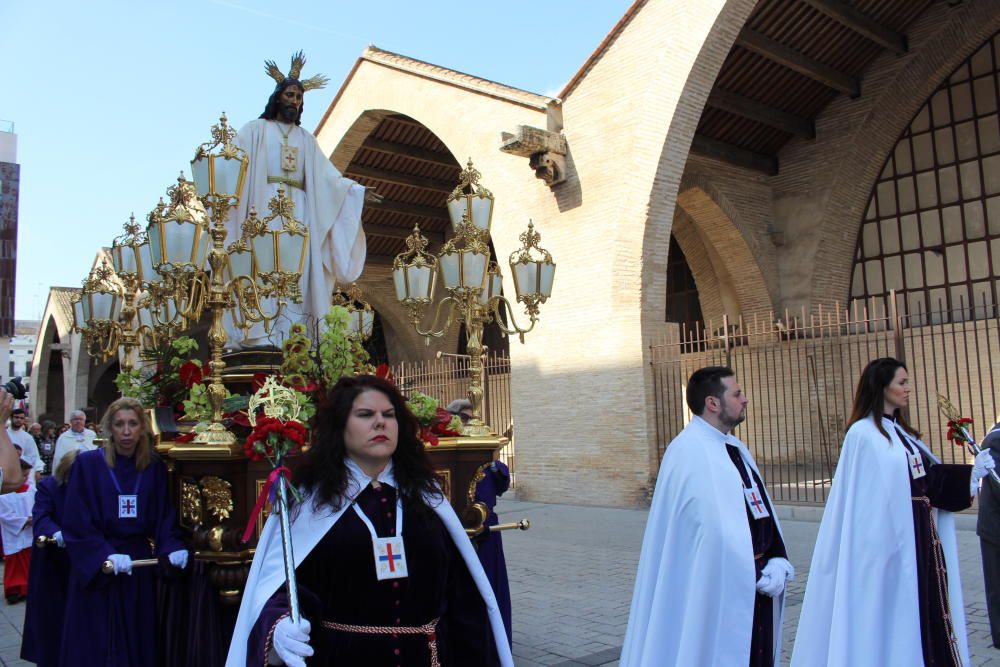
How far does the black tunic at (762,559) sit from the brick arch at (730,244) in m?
15.1

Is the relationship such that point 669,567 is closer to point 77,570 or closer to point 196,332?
point 77,570

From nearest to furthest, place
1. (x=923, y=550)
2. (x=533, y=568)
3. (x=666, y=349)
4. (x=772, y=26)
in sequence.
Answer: (x=923, y=550), (x=533, y=568), (x=666, y=349), (x=772, y=26)

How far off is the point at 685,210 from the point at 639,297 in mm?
5485

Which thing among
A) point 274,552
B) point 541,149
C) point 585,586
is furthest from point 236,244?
point 541,149

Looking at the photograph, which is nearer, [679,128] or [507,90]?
[679,128]

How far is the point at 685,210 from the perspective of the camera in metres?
18.9

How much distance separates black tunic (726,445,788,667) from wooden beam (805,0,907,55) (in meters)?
14.5

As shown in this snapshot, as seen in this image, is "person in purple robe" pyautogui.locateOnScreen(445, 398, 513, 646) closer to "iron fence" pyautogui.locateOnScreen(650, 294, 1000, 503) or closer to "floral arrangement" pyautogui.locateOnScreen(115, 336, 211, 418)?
"floral arrangement" pyautogui.locateOnScreen(115, 336, 211, 418)

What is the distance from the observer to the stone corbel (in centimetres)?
1476

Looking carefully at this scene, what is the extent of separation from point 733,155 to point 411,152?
27.4ft

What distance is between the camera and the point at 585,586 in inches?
314

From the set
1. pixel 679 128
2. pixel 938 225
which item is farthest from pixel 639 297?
pixel 938 225

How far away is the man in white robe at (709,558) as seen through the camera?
3570 mm

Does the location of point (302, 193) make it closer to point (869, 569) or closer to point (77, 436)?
point (869, 569)
